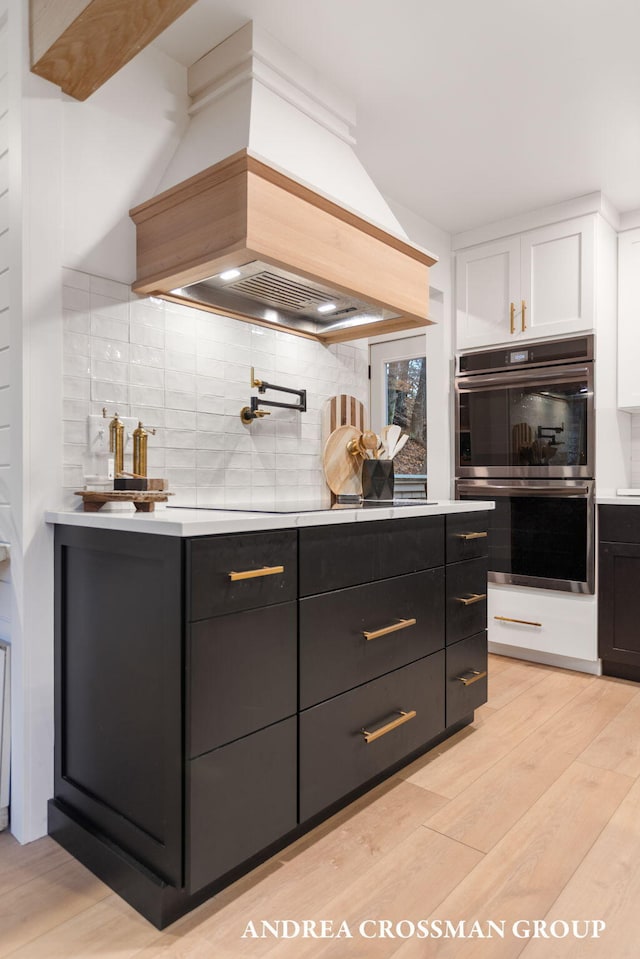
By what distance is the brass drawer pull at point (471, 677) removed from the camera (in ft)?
7.38

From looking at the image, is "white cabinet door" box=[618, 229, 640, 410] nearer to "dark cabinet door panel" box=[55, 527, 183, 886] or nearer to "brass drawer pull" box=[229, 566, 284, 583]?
"brass drawer pull" box=[229, 566, 284, 583]

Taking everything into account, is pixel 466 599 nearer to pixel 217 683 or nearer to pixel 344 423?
pixel 344 423

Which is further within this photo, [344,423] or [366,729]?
[344,423]

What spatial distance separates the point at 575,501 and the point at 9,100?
2.85 m

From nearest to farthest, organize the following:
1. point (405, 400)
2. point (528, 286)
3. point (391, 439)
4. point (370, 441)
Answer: point (391, 439)
point (370, 441)
point (528, 286)
point (405, 400)

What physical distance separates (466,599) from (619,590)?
1.16 m

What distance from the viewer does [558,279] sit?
10.5ft

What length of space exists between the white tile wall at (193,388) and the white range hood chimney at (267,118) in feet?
1.58

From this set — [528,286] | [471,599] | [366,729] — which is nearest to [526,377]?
[528,286]

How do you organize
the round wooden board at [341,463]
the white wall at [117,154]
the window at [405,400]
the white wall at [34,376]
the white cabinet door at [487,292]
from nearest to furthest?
the white wall at [34,376]
the white wall at [117,154]
the round wooden board at [341,463]
the white cabinet door at [487,292]
the window at [405,400]

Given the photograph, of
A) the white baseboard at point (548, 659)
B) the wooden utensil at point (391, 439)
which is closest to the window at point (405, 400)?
the white baseboard at point (548, 659)

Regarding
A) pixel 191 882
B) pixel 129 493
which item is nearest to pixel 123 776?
pixel 191 882

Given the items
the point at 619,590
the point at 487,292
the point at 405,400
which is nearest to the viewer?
the point at 619,590

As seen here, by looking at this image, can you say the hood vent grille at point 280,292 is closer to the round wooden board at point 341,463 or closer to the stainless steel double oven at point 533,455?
the round wooden board at point 341,463
